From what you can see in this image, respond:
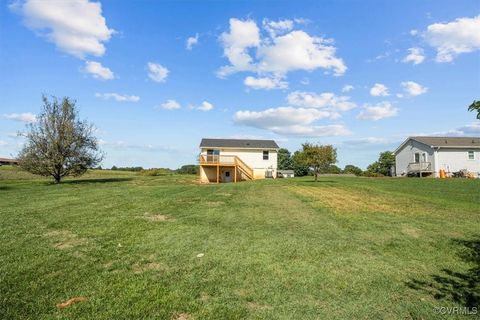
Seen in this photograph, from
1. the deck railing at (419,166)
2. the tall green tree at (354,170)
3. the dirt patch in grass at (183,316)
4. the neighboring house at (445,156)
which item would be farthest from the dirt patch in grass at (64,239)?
the tall green tree at (354,170)

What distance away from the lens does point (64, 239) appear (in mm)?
6305

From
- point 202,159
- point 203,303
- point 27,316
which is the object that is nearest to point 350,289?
point 203,303

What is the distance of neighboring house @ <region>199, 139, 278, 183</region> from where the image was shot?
3189 centimetres

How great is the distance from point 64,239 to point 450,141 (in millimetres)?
38872

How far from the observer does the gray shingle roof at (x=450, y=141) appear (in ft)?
112

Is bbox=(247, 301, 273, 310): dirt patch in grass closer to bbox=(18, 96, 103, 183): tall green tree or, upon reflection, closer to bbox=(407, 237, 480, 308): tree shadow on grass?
bbox=(407, 237, 480, 308): tree shadow on grass

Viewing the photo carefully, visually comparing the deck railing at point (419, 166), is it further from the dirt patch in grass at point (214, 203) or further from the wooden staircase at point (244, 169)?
the dirt patch in grass at point (214, 203)

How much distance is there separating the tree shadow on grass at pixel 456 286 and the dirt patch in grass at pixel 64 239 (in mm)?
5529

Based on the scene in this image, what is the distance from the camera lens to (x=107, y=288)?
13.6 feet

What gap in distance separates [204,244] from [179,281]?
5.87ft

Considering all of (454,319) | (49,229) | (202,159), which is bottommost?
(454,319)

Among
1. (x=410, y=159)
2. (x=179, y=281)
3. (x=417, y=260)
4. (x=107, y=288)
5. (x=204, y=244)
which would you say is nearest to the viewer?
(x=107, y=288)

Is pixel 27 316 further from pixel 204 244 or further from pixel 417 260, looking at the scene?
pixel 417 260

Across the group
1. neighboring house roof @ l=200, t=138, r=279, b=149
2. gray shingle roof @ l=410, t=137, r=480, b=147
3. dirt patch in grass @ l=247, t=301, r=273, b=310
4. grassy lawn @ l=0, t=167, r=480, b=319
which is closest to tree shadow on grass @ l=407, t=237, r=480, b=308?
grassy lawn @ l=0, t=167, r=480, b=319
